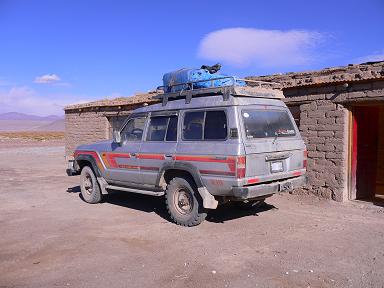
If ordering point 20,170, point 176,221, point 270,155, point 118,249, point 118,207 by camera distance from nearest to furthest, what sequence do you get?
point 118,249 → point 270,155 → point 176,221 → point 118,207 → point 20,170

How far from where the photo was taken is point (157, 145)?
752cm

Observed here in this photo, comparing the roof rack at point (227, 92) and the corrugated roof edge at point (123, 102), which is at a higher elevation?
the corrugated roof edge at point (123, 102)

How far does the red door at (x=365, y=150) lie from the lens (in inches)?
356

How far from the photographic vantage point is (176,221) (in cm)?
717

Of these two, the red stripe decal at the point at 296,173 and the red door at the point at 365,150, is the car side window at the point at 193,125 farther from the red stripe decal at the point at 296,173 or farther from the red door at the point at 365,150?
the red door at the point at 365,150

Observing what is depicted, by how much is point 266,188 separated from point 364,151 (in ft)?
12.9

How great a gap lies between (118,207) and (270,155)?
149 inches

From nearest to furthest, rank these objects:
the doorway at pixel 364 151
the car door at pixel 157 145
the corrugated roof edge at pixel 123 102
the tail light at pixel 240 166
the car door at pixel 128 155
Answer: the tail light at pixel 240 166, the car door at pixel 157 145, the car door at pixel 128 155, the doorway at pixel 364 151, the corrugated roof edge at pixel 123 102

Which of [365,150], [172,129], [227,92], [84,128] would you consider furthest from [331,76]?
[84,128]

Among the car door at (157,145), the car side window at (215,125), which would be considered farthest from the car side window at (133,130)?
the car side window at (215,125)

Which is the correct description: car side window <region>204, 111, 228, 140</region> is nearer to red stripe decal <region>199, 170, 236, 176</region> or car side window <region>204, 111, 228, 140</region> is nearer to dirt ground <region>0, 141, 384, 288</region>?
red stripe decal <region>199, 170, 236, 176</region>

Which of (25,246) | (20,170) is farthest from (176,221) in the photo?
(20,170)

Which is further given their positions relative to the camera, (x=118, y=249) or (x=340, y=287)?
(x=118, y=249)

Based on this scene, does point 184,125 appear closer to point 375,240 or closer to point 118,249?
point 118,249
